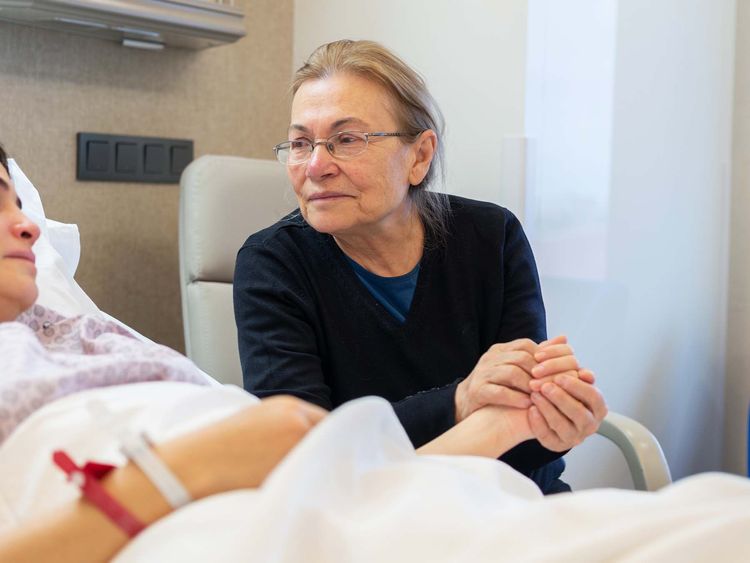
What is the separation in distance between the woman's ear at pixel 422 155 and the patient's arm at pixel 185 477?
2.88 feet

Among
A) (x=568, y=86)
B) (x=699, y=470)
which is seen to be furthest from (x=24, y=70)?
(x=699, y=470)

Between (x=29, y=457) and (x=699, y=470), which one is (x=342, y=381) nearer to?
(x=29, y=457)

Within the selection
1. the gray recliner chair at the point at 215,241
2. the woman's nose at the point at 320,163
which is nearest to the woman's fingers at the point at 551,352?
the woman's nose at the point at 320,163

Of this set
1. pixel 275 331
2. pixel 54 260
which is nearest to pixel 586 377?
pixel 275 331

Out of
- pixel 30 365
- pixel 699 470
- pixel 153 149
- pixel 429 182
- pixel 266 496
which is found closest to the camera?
pixel 266 496

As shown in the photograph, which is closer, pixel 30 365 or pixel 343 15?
pixel 30 365

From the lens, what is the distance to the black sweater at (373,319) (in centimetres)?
161

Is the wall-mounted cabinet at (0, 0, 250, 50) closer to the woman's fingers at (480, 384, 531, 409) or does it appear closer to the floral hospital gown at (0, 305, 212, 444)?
the floral hospital gown at (0, 305, 212, 444)

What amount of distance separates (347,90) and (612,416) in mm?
741

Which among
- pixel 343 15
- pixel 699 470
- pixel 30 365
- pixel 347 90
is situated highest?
pixel 343 15

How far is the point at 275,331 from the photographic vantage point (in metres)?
1.63

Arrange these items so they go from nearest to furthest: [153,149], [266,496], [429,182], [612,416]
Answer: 1. [266,496]
2. [612,416]
3. [429,182]
4. [153,149]

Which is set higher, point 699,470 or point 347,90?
point 347,90

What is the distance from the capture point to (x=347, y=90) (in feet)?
5.57
